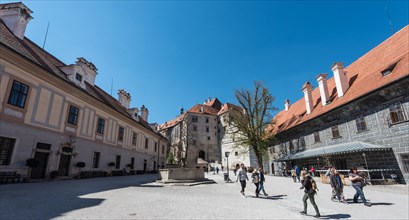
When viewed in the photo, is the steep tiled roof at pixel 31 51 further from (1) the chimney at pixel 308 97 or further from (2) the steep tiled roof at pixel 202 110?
(2) the steep tiled roof at pixel 202 110

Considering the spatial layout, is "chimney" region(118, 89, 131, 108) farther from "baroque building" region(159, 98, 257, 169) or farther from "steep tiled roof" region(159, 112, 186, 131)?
"steep tiled roof" region(159, 112, 186, 131)

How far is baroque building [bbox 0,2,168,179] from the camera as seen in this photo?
543 inches

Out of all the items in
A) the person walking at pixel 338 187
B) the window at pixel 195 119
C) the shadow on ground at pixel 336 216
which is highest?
the window at pixel 195 119

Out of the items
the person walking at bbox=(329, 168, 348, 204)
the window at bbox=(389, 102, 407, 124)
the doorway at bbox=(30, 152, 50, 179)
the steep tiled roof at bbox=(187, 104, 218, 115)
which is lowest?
the person walking at bbox=(329, 168, 348, 204)

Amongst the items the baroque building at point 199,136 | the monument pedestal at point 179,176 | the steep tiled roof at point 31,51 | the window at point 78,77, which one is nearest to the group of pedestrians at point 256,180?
the monument pedestal at point 179,176

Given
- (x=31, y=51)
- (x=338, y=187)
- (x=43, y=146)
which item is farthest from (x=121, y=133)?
(x=338, y=187)

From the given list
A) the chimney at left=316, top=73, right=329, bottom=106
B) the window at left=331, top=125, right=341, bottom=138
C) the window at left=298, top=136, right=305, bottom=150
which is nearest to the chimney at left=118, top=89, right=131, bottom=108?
the window at left=298, top=136, right=305, bottom=150

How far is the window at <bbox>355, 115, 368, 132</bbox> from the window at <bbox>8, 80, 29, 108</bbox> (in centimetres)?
2607

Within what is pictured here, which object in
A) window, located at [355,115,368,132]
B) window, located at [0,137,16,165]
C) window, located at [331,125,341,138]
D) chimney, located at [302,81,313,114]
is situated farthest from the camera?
chimney, located at [302,81,313,114]

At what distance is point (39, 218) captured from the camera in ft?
17.9

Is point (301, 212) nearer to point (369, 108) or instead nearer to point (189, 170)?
point (189, 170)

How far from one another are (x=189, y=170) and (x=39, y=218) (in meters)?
12.7

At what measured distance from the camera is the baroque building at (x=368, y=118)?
15.0 m

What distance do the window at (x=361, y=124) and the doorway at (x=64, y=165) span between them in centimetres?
2553
